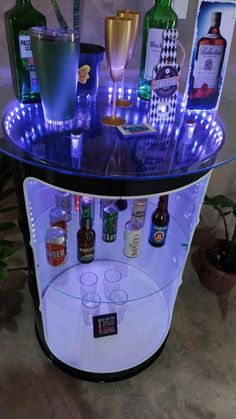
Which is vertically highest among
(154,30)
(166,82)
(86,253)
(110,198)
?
(154,30)

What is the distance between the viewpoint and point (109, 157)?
0.86 metres

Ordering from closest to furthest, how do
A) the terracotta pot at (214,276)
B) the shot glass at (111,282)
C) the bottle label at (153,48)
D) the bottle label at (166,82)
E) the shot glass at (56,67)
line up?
the shot glass at (56,67)
the bottle label at (166,82)
the bottle label at (153,48)
the shot glass at (111,282)
the terracotta pot at (214,276)

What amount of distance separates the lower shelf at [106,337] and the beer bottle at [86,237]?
158mm

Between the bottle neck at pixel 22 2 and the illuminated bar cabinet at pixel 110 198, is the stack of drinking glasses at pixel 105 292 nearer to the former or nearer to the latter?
the illuminated bar cabinet at pixel 110 198

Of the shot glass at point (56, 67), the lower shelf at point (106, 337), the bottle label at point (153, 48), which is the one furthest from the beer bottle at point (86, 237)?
the bottle label at point (153, 48)

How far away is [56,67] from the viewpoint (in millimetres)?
845

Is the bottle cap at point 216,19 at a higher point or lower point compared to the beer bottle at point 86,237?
higher

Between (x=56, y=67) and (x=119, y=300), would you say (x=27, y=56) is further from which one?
(x=119, y=300)

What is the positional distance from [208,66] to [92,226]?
69cm

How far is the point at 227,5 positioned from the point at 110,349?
123 cm

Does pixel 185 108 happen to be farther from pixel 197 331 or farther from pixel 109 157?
pixel 197 331

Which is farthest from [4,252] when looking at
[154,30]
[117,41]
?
[154,30]

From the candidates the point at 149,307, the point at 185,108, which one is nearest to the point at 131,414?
the point at 149,307

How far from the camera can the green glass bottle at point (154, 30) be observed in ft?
3.44
